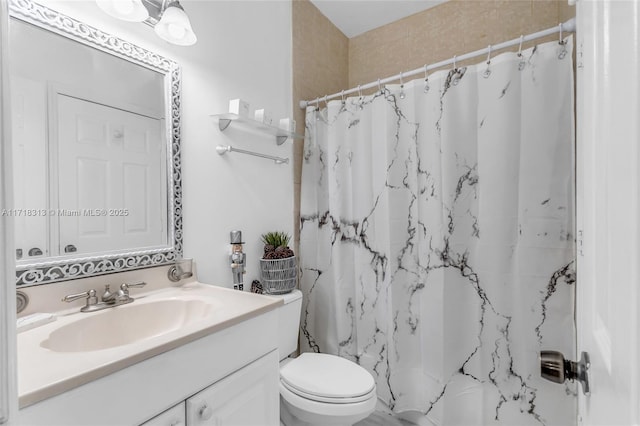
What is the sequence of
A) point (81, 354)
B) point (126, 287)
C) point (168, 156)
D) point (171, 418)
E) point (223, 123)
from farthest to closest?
point (223, 123) < point (168, 156) < point (126, 287) < point (171, 418) < point (81, 354)

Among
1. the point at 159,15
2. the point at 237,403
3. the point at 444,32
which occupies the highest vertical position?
the point at 444,32

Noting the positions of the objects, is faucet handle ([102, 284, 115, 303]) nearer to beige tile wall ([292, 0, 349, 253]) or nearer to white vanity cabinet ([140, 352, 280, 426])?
white vanity cabinet ([140, 352, 280, 426])

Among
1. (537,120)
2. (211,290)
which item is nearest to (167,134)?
(211,290)

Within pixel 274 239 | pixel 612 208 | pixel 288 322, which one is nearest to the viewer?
pixel 612 208

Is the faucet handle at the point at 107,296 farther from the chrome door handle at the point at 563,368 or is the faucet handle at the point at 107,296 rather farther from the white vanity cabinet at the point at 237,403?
the chrome door handle at the point at 563,368

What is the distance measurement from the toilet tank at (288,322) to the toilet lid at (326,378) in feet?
0.31

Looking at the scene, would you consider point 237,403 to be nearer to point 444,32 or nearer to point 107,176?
point 107,176

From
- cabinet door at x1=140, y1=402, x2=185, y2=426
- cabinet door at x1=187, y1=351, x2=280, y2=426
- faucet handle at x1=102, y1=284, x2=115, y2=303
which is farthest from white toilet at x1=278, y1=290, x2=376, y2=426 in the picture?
faucet handle at x1=102, y1=284, x2=115, y2=303

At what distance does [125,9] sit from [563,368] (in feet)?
5.07

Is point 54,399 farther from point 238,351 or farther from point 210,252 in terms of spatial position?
point 210,252

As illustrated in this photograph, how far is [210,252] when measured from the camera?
4.91 feet

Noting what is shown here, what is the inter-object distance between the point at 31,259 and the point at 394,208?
58.3 inches

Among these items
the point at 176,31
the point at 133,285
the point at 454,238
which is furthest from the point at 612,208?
the point at 176,31

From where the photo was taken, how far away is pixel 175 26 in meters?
1.21
